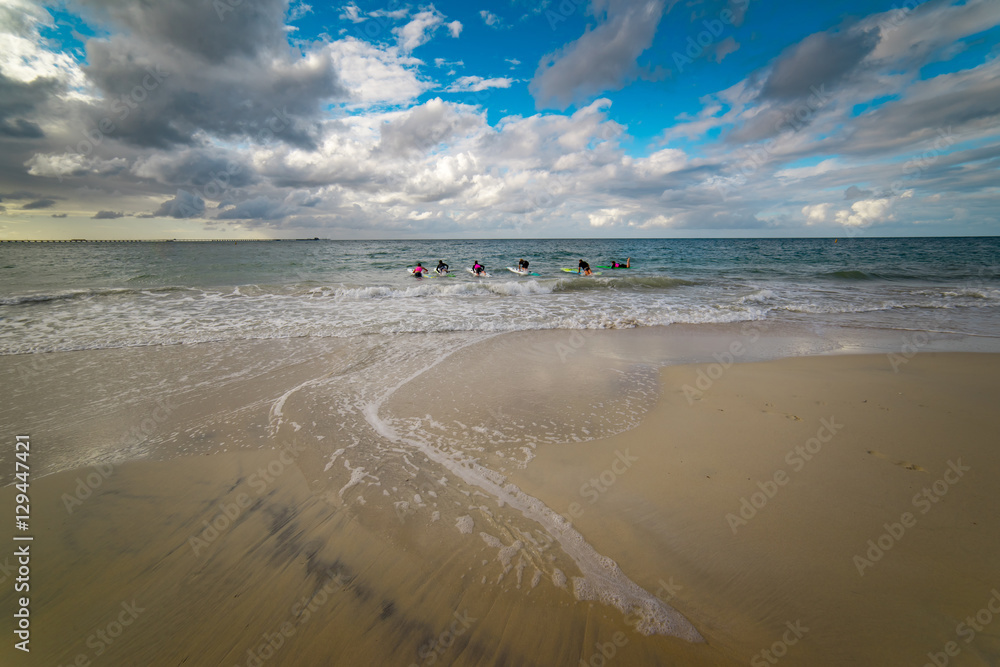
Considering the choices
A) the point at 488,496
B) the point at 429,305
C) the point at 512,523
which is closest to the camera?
the point at 512,523

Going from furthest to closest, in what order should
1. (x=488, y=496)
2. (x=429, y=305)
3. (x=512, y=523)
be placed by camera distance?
(x=429, y=305)
(x=488, y=496)
(x=512, y=523)

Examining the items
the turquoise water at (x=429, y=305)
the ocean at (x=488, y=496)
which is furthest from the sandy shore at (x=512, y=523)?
the turquoise water at (x=429, y=305)

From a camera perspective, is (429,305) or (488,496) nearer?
(488,496)

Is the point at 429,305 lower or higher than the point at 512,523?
lower

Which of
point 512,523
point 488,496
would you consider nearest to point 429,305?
point 488,496

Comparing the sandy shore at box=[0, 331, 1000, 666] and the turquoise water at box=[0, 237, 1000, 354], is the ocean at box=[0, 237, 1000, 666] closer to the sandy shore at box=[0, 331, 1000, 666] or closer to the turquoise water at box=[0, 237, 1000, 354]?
the sandy shore at box=[0, 331, 1000, 666]

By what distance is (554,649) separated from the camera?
7.03 ft

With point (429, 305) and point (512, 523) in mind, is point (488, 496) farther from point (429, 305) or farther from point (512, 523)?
point (429, 305)

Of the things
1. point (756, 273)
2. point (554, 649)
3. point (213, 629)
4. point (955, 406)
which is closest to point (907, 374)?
point (955, 406)

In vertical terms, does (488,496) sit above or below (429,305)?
above

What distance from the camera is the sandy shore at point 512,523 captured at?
2217mm

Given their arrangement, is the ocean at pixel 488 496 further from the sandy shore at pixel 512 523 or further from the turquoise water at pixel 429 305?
the turquoise water at pixel 429 305

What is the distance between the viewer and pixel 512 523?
305 cm

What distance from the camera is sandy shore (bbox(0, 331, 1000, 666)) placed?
2.22 m
